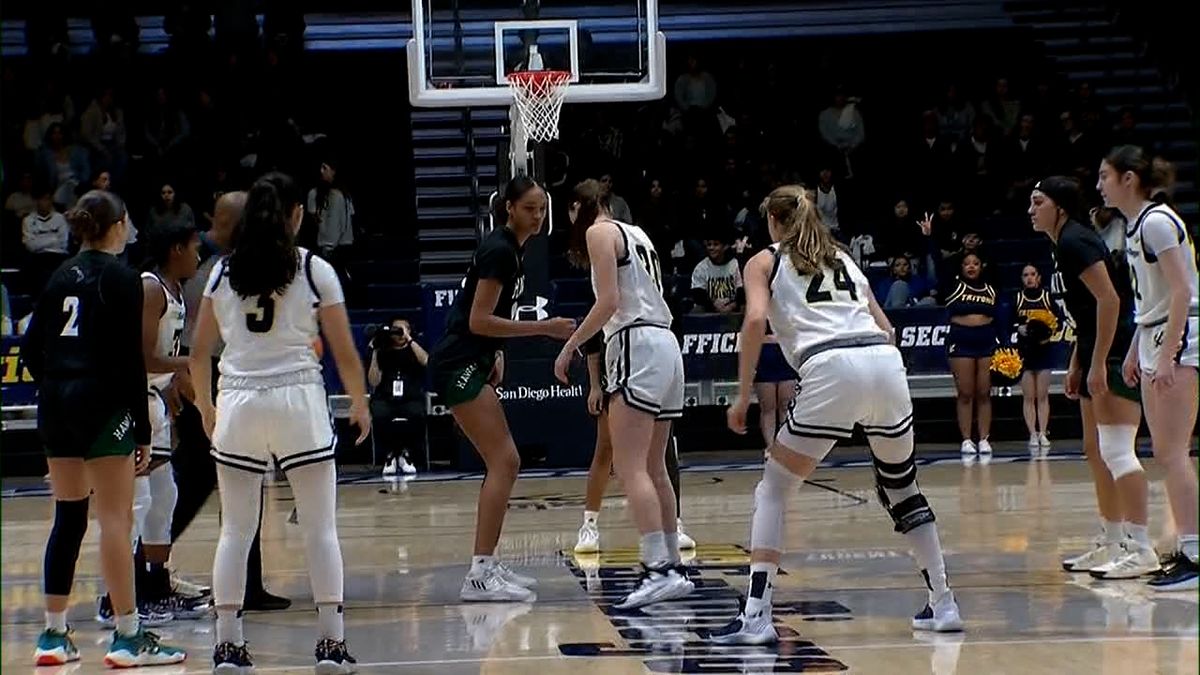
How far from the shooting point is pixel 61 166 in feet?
59.7

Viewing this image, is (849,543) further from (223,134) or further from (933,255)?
(223,134)

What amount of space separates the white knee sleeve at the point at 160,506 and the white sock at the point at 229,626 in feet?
5.10

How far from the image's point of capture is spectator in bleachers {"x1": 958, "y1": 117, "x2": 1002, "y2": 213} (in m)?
18.8

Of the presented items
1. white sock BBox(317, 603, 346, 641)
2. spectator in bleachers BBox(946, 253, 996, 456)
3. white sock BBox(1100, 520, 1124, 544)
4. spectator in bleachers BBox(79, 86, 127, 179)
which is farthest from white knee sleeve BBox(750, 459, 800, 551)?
spectator in bleachers BBox(79, 86, 127, 179)

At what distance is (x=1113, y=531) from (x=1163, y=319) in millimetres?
1373

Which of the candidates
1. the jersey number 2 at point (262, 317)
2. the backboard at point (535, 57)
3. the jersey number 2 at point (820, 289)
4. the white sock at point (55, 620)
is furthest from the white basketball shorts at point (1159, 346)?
the backboard at point (535, 57)

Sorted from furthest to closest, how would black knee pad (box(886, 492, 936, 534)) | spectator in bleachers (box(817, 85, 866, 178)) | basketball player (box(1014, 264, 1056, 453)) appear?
spectator in bleachers (box(817, 85, 866, 178)) → basketball player (box(1014, 264, 1056, 453)) → black knee pad (box(886, 492, 936, 534))

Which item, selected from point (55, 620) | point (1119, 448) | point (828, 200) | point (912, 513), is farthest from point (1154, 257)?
A: point (828, 200)

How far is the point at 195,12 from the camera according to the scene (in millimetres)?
20109

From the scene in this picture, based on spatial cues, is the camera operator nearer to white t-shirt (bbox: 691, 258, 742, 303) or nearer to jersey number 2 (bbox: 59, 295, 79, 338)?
white t-shirt (bbox: 691, 258, 742, 303)

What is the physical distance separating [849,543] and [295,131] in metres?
11.3

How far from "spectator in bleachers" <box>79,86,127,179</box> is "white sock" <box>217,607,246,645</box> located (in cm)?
1377

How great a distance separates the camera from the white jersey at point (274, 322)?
5.66 meters

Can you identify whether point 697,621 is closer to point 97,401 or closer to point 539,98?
point 97,401
